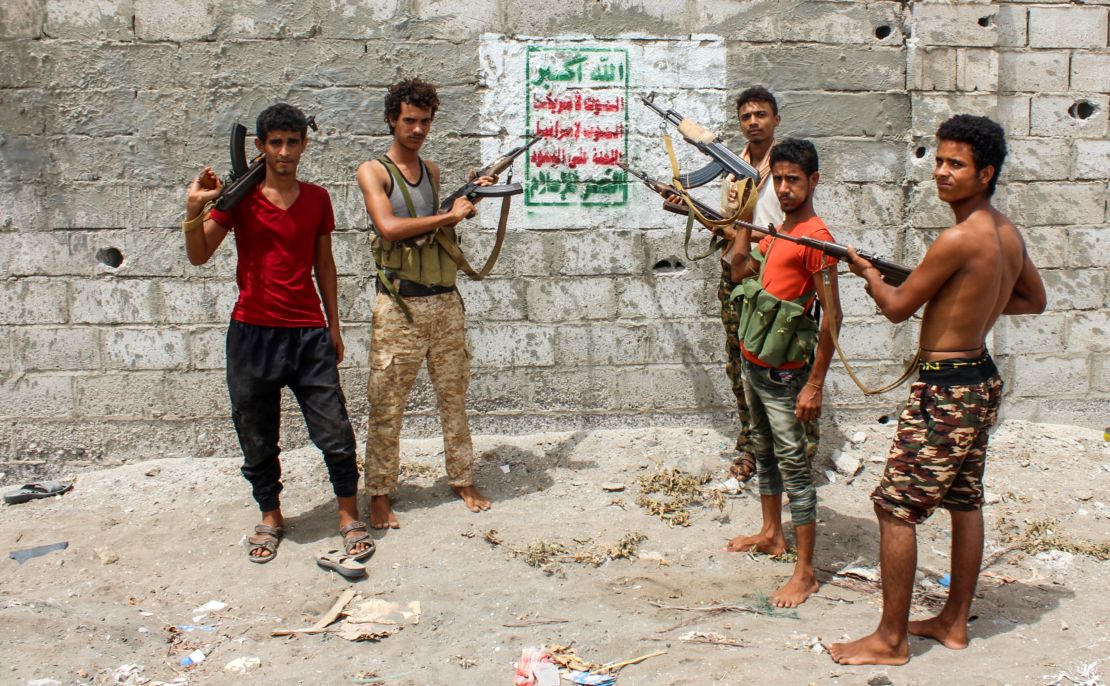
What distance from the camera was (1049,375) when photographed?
5613 mm

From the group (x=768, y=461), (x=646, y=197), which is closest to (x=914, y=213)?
(x=646, y=197)

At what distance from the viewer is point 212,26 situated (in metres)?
5.05

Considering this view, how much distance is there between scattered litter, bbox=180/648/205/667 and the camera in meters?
3.44

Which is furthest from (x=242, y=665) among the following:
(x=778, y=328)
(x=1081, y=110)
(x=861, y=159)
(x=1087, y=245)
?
(x=1081, y=110)

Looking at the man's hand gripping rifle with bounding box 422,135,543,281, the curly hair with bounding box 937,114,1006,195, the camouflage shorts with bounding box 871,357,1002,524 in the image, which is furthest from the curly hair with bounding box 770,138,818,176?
the man's hand gripping rifle with bounding box 422,135,543,281

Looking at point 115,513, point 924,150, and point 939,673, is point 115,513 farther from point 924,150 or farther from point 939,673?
point 924,150

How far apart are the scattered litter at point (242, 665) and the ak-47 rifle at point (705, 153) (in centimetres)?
302

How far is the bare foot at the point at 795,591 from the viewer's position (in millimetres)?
3676

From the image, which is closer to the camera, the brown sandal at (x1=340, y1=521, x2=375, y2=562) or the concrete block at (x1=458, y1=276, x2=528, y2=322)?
the brown sandal at (x1=340, y1=521, x2=375, y2=562)

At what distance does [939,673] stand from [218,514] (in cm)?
346

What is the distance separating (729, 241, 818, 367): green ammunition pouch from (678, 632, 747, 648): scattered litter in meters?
1.09

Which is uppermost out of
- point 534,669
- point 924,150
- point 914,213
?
point 924,150

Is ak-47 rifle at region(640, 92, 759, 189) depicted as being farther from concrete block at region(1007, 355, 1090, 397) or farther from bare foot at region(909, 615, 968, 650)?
concrete block at region(1007, 355, 1090, 397)

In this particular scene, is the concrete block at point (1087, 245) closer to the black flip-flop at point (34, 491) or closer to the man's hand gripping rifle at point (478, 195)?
the man's hand gripping rifle at point (478, 195)
